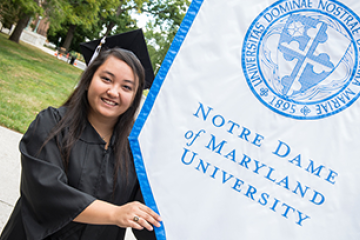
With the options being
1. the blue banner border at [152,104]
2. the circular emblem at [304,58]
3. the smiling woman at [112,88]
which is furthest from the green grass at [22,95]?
the circular emblem at [304,58]

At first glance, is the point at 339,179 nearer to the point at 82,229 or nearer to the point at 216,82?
the point at 216,82

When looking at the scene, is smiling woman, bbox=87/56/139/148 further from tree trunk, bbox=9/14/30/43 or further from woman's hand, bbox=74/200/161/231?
tree trunk, bbox=9/14/30/43

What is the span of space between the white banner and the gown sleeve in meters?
0.37

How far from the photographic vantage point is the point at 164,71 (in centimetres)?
147

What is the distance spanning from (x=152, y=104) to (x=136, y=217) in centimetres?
54

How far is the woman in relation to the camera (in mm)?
1463

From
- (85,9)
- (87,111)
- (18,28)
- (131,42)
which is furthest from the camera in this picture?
(18,28)

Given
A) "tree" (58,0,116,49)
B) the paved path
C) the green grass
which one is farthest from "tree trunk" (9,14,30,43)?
the paved path

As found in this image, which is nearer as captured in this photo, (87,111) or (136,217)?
(136,217)

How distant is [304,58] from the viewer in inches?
55.0

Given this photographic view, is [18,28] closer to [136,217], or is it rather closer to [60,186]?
[60,186]

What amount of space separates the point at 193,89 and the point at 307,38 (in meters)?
0.57

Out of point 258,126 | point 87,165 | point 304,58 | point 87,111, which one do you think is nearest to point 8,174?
point 87,111

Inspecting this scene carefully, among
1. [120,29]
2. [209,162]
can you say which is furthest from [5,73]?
[120,29]
